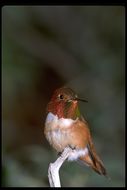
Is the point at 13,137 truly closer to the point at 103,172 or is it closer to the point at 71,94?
the point at 103,172

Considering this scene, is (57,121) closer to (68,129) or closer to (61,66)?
(68,129)

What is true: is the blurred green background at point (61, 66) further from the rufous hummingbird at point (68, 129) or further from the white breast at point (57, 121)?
the white breast at point (57, 121)

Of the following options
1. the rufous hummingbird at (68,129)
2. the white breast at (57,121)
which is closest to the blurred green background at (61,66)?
the rufous hummingbird at (68,129)

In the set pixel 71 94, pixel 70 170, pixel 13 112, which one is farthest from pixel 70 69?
pixel 71 94

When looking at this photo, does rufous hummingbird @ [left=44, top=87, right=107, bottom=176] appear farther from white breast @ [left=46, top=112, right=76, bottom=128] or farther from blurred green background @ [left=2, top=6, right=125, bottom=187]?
blurred green background @ [left=2, top=6, right=125, bottom=187]

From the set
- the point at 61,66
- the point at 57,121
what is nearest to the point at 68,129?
the point at 57,121
